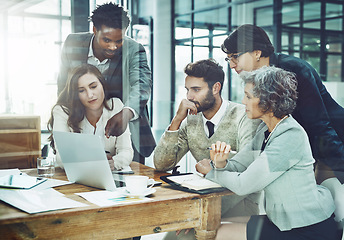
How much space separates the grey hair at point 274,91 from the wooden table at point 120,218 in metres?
0.47

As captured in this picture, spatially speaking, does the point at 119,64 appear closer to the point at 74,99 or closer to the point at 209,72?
the point at 74,99

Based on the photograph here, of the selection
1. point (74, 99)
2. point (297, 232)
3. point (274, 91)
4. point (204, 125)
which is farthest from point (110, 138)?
point (297, 232)

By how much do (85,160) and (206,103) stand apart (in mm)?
843

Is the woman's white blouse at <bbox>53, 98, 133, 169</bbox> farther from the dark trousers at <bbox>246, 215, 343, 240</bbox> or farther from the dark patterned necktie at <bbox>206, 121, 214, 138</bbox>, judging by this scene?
the dark trousers at <bbox>246, 215, 343, 240</bbox>

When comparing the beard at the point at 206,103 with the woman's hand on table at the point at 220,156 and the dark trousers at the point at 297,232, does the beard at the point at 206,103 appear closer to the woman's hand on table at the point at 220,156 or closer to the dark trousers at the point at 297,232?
the woman's hand on table at the point at 220,156

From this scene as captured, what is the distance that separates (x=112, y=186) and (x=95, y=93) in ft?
2.60

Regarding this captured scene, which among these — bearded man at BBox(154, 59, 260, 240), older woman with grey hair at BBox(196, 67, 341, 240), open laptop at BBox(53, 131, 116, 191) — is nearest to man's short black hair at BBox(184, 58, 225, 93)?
bearded man at BBox(154, 59, 260, 240)

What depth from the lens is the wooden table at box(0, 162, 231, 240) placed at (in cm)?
113

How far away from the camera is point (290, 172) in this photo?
1.59 meters

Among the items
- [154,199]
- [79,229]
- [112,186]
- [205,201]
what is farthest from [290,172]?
[79,229]

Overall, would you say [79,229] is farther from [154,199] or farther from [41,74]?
[41,74]

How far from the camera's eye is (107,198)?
4.41 feet

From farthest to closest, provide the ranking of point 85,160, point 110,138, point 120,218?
point 110,138, point 85,160, point 120,218

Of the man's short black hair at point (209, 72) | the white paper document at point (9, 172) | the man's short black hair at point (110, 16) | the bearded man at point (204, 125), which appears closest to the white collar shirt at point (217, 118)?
the bearded man at point (204, 125)
